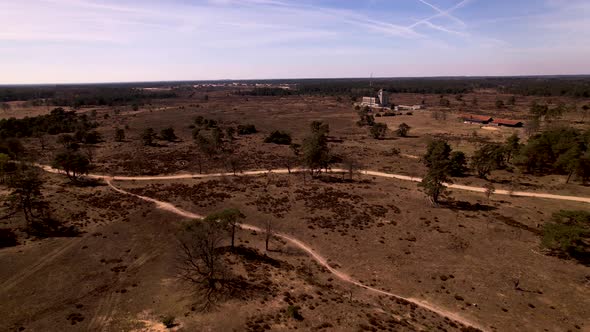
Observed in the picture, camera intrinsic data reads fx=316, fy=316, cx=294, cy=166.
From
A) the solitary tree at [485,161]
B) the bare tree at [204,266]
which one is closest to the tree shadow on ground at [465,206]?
the solitary tree at [485,161]

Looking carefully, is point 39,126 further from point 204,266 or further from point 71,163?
point 204,266

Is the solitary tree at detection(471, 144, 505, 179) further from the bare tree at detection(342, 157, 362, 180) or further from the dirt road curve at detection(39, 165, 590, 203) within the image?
the bare tree at detection(342, 157, 362, 180)

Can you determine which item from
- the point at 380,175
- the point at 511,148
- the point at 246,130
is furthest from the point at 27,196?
the point at 511,148

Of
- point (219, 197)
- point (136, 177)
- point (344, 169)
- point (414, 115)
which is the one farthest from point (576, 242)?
point (414, 115)

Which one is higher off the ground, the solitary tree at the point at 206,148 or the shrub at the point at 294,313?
the solitary tree at the point at 206,148

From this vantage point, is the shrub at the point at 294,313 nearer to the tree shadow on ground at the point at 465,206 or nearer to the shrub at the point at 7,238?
the shrub at the point at 7,238

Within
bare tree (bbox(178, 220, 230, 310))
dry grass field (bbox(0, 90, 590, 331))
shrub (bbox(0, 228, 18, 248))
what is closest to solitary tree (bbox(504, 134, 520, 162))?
dry grass field (bbox(0, 90, 590, 331))

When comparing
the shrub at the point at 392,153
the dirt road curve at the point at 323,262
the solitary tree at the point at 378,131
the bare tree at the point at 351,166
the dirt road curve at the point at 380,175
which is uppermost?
the solitary tree at the point at 378,131

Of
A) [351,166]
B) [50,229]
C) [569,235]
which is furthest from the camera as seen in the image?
[351,166]

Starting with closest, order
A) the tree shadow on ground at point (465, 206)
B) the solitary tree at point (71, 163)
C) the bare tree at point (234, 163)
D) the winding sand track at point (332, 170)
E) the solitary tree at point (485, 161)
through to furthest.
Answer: the winding sand track at point (332, 170) → the tree shadow on ground at point (465, 206) → the solitary tree at point (71, 163) → the solitary tree at point (485, 161) → the bare tree at point (234, 163)

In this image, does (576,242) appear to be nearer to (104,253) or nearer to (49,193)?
(104,253)
